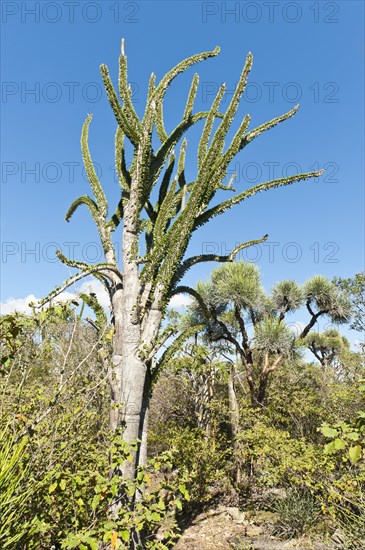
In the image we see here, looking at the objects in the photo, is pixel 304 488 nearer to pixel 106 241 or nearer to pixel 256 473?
pixel 256 473

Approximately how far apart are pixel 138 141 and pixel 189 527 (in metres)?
8.00

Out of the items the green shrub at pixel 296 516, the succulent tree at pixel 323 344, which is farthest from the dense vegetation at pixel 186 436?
the succulent tree at pixel 323 344

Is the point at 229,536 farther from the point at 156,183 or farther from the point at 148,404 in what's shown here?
the point at 156,183

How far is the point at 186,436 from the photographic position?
8.13m

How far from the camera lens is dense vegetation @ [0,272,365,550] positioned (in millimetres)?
2723

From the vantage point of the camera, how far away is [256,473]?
29.9 ft

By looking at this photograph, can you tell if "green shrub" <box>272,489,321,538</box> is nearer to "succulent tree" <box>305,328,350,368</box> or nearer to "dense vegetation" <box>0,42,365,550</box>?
"dense vegetation" <box>0,42,365,550</box>

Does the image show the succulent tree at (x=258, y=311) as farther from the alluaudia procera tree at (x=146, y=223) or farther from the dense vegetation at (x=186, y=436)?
the alluaudia procera tree at (x=146, y=223)

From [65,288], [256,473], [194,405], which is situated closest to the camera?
[65,288]

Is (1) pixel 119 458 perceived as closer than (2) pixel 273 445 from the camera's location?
Yes

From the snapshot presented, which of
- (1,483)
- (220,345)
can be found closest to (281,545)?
(1,483)

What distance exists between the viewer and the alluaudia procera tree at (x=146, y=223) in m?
4.94

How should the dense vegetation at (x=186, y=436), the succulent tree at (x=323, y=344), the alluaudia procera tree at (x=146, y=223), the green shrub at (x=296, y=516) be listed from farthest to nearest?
the succulent tree at (x=323, y=344) < the green shrub at (x=296, y=516) < the alluaudia procera tree at (x=146, y=223) < the dense vegetation at (x=186, y=436)

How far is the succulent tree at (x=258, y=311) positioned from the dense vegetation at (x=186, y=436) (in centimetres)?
6
